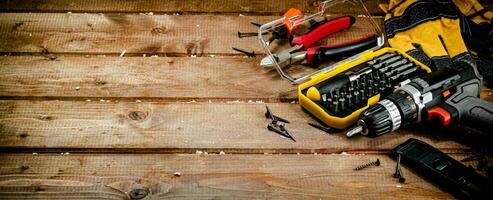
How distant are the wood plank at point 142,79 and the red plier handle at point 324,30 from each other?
5.3 inches

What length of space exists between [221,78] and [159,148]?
321 mm

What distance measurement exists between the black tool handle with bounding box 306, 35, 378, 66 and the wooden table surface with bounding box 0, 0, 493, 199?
0.13 metres

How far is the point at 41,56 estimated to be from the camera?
5.78ft

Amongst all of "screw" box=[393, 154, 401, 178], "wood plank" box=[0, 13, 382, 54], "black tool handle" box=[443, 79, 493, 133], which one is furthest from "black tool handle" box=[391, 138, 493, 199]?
"wood plank" box=[0, 13, 382, 54]

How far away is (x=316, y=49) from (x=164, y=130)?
52 centimetres

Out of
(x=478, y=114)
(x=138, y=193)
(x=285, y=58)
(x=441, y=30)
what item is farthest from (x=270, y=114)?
(x=441, y=30)

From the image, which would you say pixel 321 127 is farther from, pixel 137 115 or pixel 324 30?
pixel 137 115

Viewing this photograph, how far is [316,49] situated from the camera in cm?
171

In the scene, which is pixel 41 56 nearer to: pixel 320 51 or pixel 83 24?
pixel 83 24

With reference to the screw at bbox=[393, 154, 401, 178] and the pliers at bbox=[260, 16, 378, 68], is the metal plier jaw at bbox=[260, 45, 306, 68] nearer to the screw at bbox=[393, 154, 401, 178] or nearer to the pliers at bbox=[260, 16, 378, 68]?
the pliers at bbox=[260, 16, 378, 68]

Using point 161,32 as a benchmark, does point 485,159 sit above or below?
below

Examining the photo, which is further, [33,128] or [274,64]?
[274,64]

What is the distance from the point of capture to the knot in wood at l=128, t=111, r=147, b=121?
157 centimetres

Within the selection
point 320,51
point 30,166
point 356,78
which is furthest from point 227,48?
point 30,166
